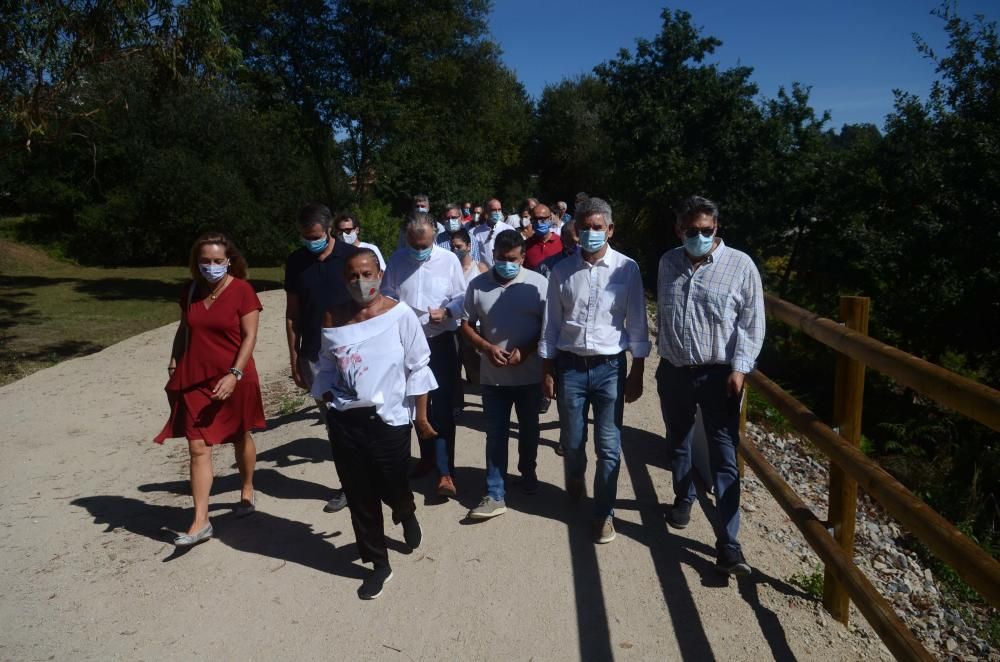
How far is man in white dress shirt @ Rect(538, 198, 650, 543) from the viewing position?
4.48 metres

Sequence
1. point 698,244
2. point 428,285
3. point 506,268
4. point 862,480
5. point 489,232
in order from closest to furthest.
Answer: point 862,480, point 698,244, point 506,268, point 428,285, point 489,232

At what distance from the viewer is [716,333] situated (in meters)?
4.17

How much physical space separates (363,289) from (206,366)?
1413 mm

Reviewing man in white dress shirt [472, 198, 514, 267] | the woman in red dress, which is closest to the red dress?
the woman in red dress

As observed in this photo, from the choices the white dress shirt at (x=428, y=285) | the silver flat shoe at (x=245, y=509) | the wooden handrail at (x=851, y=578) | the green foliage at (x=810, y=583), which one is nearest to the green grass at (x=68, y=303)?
the silver flat shoe at (x=245, y=509)

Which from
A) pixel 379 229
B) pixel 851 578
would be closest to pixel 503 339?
pixel 851 578

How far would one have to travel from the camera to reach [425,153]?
2409 centimetres

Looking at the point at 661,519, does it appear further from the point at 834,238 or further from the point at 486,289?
the point at 834,238

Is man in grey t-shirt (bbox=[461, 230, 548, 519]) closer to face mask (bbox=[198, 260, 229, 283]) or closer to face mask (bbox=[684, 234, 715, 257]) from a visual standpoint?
face mask (bbox=[684, 234, 715, 257])

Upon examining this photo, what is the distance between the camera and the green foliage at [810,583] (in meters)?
4.09

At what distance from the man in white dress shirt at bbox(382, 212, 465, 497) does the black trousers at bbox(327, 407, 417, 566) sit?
107 cm

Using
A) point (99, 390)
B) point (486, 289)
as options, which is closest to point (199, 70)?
point (99, 390)

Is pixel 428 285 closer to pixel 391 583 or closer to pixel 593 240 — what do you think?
pixel 593 240

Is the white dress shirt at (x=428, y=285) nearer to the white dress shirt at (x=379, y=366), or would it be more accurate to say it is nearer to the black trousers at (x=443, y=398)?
the black trousers at (x=443, y=398)
